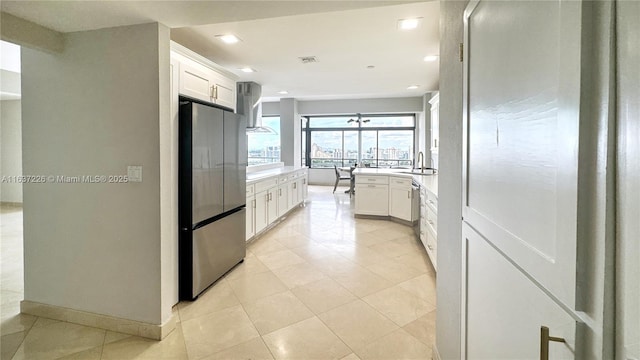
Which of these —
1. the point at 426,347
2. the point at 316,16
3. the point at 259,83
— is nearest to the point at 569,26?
the point at 426,347

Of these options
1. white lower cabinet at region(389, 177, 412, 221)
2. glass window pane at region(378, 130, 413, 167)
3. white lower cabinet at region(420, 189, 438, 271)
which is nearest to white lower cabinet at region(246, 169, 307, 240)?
white lower cabinet at region(389, 177, 412, 221)

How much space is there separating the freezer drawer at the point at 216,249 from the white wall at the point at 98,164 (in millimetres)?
463

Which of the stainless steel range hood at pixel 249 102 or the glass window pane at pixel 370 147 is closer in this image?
the stainless steel range hood at pixel 249 102

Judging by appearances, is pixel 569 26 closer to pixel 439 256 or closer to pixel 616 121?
pixel 616 121

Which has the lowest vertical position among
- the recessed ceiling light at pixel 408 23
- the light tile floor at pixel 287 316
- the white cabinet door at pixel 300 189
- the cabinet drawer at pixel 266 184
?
the light tile floor at pixel 287 316

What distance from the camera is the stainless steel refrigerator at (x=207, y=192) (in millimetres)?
2521

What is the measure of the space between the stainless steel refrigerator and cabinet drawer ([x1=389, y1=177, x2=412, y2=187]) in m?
2.97

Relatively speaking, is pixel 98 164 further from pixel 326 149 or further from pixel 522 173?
pixel 326 149

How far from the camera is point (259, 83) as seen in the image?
5781mm

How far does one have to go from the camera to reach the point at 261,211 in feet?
14.6

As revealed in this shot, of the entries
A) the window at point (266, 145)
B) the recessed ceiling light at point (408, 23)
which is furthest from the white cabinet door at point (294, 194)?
the window at point (266, 145)

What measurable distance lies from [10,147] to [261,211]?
646 cm

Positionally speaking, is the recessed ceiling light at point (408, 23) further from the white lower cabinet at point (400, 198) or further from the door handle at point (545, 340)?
the door handle at point (545, 340)

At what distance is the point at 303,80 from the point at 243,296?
4.05 meters
